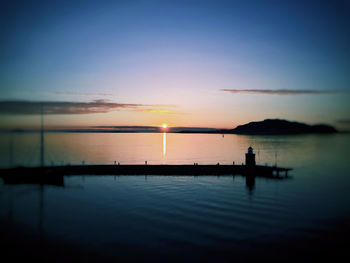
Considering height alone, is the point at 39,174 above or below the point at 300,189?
above

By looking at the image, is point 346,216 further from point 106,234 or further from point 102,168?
point 102,168

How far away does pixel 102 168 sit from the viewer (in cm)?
4906

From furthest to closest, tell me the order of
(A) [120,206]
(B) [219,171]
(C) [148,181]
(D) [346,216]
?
(B) [219,171] < (C) [148,181] < (A) [120,206] < (D) [346,216]

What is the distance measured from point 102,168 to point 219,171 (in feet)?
71.4

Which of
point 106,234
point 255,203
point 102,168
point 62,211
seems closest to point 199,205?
point 255,203

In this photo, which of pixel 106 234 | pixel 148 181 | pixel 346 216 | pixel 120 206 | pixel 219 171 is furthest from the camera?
pixel 219 171

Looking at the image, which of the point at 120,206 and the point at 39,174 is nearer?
the point at 120,206

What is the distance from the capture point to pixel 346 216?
27688 millimetres

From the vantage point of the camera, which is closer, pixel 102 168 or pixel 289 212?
pixel 289 212

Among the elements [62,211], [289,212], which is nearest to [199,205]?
[289,212]

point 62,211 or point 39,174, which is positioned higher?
point 39,174

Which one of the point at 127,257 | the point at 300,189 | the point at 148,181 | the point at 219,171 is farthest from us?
the point at 219,171

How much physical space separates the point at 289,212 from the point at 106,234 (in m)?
18.9

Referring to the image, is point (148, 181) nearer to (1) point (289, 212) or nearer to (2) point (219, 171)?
(2) point (219, 171)
